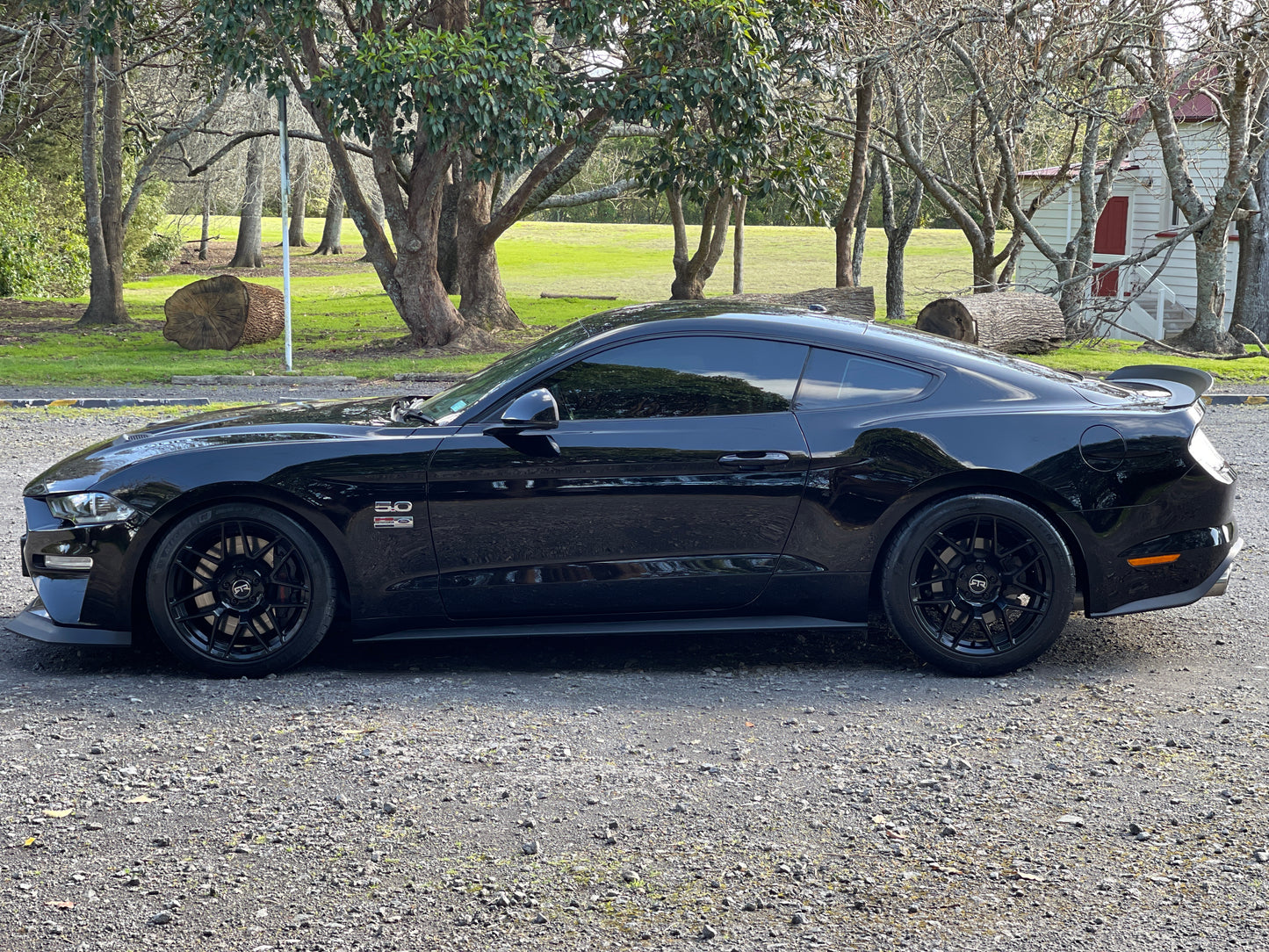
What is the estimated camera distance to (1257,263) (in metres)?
21.0

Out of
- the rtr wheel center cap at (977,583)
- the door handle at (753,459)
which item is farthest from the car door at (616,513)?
the rtr wheel center cap at (977,583)

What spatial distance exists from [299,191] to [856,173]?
99.5 feet

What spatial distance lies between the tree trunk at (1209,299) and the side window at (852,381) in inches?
631

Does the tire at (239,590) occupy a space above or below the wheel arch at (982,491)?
below

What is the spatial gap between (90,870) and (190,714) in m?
1.17

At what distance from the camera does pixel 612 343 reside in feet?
17.0

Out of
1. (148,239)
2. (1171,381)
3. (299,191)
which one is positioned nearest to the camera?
(1171,381)

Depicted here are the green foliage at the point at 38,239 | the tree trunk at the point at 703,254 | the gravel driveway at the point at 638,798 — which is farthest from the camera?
the green foliage at the point at 38,239

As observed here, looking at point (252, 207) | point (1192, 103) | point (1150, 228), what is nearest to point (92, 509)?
point (1192, 103)

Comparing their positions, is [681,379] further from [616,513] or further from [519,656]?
[519,656]

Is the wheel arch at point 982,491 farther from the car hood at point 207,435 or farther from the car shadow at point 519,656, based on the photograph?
the car hood at point 207,435

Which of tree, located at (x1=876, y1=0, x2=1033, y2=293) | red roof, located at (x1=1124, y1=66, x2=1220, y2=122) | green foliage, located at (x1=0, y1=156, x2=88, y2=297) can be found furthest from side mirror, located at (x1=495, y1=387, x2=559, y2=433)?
green foliage, located at (x1=0, y1=156, x2=88, y2=297)

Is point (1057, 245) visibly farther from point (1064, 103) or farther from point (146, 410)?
point (146, 410)

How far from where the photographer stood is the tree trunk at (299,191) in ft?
129
